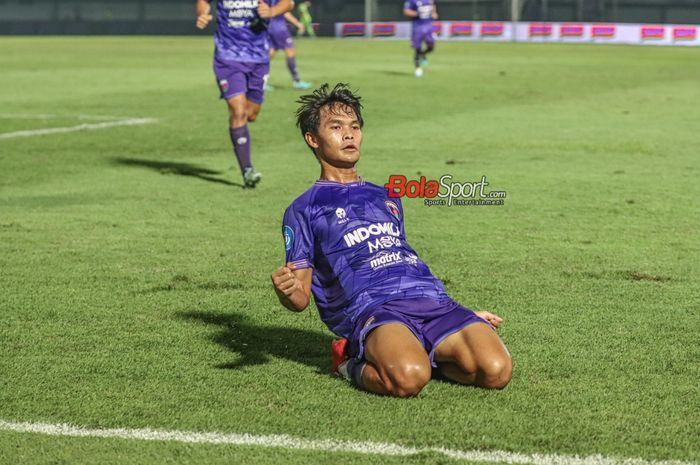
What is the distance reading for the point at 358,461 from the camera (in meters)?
4.22

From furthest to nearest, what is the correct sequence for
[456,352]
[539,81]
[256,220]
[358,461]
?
[539,81] → [256,220] → [456,352] → [358,461]

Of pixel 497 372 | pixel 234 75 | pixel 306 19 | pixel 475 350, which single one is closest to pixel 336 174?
pixel 475 350

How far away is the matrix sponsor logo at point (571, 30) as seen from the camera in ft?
159

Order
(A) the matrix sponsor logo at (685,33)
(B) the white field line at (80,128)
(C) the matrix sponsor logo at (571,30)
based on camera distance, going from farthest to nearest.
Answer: (C) the matrix sponsor logo at (571,30)
(A) the matrix sponsor logo at (685,33)
(B) the white field line at (80,128)

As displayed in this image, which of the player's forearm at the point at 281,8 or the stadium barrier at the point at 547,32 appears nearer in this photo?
the player's forearm at the point at 281,8

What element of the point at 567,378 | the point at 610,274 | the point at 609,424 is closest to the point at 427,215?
the point at 610,274

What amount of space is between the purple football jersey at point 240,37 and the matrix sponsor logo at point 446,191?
5.87 feet

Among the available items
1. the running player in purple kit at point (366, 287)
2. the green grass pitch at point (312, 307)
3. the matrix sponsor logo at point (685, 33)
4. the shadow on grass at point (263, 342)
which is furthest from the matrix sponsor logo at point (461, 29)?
the running player in purple kit at point (366, 287)

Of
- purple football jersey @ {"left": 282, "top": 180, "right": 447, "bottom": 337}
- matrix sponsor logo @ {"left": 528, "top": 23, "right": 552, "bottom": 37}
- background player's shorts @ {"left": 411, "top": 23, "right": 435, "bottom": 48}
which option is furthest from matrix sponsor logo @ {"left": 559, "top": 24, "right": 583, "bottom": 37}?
purple football jersey @ {"left": 282, "top": 180, "right": 447, "bottom": 337}

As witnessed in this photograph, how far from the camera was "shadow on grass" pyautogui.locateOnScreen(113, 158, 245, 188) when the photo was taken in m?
12.1

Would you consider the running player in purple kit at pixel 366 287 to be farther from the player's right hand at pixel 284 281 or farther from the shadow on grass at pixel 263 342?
the shadow on grass at pixel 263 342

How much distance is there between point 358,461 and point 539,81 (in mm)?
22881

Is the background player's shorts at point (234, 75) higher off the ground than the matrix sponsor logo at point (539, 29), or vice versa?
the background player's shorts at point (234, 75)

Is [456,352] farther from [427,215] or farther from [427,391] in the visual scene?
[427,215]
